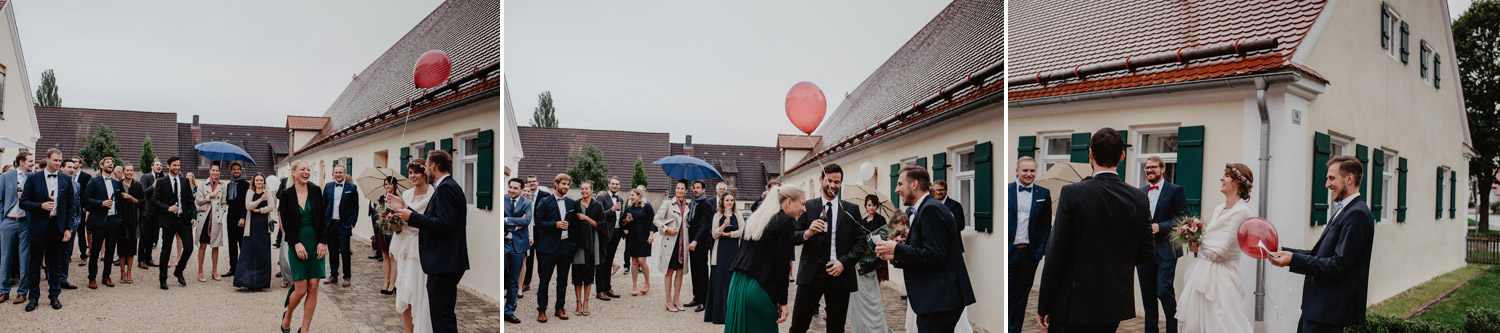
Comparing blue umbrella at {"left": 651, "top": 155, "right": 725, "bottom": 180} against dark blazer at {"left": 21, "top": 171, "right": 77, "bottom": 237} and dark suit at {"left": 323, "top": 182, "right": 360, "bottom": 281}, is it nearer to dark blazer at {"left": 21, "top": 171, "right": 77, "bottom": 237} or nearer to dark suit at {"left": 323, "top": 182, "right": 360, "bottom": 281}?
dark suit at {"left": 323, "top": 182, "right": 360, "bottom": 281}

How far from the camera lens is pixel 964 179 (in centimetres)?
300

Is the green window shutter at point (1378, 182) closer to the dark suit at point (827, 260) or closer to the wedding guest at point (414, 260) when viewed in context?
the dark suit at point (827, 260)

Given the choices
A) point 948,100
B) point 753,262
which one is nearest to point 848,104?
point 948,100

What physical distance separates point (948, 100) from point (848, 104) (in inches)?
19.8

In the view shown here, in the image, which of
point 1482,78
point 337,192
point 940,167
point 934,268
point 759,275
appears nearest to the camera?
point 940,167

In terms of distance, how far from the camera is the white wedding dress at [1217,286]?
3568 mm

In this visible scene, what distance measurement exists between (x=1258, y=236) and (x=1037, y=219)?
114cm

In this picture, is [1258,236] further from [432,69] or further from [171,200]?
[171,200]

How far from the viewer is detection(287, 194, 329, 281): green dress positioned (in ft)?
13.3

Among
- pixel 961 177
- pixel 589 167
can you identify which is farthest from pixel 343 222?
pixel 961 177

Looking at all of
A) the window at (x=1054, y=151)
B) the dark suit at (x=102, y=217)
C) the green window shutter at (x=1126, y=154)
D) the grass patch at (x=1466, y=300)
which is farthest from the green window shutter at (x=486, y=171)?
the grass patch at (x=1466, y=300)

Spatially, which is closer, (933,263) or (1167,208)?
(933,263)

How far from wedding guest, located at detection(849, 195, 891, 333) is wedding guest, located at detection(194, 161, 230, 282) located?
3.38 m

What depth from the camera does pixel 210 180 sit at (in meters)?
4.02
